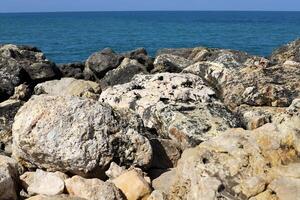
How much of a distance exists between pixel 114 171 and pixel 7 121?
5.02 meters

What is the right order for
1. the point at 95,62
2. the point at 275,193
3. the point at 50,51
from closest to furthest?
the point at 275,193 < the point at 95,62 < the point at 50,51

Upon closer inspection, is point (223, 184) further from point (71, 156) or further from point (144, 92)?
point (144, 92)

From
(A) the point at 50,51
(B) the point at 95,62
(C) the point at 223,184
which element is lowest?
(A) the point at 50,51

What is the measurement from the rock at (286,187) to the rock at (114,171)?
2.81 m

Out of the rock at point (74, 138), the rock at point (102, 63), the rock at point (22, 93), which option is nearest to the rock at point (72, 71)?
the rock at point (102, 63)

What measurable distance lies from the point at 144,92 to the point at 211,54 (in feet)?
27.7

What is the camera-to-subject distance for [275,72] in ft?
46.8

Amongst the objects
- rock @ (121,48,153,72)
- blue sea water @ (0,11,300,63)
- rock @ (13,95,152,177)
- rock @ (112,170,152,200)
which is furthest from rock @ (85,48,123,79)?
blue sea water @ (0,11,300,63)

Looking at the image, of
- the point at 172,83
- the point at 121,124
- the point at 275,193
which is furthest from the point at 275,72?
the point at 275,193

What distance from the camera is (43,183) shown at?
865cm

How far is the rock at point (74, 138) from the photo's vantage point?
909 cm

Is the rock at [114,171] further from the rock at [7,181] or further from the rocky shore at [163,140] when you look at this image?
the rock at [7,181]

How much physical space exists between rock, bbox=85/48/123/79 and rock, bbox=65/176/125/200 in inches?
425

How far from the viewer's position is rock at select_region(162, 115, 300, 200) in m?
6.93
